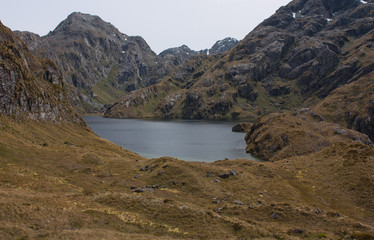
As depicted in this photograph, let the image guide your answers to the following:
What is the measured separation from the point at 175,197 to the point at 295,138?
84.1 meters

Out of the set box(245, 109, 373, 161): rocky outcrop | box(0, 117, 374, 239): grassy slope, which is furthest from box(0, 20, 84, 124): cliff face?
box(245, 109, 373, 161): rocky outcrop

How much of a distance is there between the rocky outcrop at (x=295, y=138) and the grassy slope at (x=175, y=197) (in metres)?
24.7

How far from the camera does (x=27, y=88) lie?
104m

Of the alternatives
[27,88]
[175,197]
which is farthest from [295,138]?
[27,88]

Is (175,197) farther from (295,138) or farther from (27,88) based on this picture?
(27,88)

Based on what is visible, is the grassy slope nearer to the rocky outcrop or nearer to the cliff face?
the cliff face

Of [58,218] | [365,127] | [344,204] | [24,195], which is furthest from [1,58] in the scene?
[365,127]

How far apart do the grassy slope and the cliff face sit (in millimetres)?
15591

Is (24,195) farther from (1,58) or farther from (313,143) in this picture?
(313,143)

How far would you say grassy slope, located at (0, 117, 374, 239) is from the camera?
98.6ft

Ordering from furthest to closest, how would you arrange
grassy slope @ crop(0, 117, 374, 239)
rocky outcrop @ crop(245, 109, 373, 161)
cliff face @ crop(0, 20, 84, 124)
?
rocky outcrop @ crop(245, 109, 373, 161)
cliff face @ crop(0, 20, 84, 124)
grassy slope @ crop(0, 117, 374, 239)

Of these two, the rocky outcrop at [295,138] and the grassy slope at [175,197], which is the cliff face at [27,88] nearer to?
the grassy slope at [175,197]

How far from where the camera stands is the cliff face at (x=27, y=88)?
3617 inches

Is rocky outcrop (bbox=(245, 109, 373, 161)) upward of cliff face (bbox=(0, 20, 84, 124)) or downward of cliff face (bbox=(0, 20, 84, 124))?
downward
